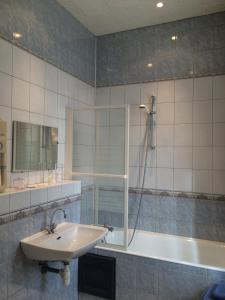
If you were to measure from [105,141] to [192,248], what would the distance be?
5.16ft

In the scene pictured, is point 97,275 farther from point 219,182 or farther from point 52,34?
point 52,34

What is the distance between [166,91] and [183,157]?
83cm

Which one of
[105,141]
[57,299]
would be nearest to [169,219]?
[105,141]

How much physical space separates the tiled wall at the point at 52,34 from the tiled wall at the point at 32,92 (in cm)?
10

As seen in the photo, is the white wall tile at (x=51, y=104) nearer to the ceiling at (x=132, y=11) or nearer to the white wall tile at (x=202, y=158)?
the ceiling at (x=132, y=11)

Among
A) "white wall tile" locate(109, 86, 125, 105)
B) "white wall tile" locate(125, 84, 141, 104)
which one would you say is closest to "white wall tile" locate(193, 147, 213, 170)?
"white wall tile" locate(125, 84, 141, 104)

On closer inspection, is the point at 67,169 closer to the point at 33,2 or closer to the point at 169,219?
the point at 169,219

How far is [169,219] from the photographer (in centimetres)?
305

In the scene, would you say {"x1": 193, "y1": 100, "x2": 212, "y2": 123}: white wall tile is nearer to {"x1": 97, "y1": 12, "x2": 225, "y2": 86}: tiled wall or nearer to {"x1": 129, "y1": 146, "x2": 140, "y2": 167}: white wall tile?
{"x1": 97, "y1": 12, "x2": 225, "y2": 86}: tiled wall

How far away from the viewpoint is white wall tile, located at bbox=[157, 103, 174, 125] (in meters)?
3.09

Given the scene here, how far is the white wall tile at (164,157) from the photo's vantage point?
3084mm

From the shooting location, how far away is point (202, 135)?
294cm

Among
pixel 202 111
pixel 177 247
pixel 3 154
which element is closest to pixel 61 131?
pixel 3 154

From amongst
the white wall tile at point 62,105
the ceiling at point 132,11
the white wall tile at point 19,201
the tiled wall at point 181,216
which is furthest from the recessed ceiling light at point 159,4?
the white wall tile at point 19,201
